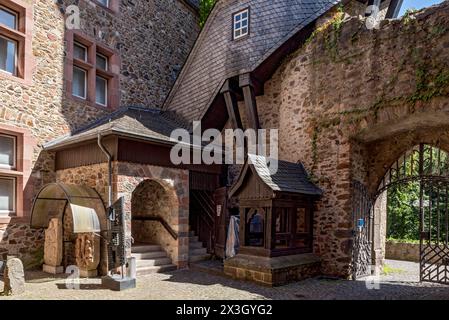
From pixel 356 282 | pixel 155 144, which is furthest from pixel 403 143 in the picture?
pixel 155 144

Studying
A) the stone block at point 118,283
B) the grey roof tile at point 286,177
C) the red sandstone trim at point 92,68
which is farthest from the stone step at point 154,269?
the red sandstone trim at point 92,68

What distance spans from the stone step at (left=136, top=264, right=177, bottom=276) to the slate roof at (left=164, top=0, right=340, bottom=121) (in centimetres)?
478

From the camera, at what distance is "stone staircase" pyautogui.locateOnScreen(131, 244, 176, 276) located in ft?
29.3

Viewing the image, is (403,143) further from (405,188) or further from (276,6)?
(405,188)

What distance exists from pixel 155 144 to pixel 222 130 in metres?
3.69

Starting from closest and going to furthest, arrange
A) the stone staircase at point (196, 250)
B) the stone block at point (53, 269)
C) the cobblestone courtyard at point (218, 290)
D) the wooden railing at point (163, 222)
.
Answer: the cobblestone courtyard at point (218, 290), the stone block at point (53, 269), the wooden railing at point (163, 222), the stone staircase at point (196, 250)

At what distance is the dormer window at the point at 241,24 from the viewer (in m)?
11.1

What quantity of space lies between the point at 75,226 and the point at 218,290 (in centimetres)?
329

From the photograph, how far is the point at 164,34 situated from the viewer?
14344 millimetres

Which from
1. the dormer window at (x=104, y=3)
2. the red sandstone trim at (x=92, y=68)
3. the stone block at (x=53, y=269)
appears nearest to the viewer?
the stone block at (x=53, y=269)

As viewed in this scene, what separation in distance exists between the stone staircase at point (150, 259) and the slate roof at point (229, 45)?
4391 millimetres

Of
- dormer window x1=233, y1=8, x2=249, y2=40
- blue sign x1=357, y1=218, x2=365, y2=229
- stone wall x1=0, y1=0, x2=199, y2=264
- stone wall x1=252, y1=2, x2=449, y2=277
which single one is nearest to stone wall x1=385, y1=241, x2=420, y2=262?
stone wall x1=252, y1=2, x2=449, y2=277

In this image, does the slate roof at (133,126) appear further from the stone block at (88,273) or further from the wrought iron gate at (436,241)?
the wrought iron gate at (436,241)

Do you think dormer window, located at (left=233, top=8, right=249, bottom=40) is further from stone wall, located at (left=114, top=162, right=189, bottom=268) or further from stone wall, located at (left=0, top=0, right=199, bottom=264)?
stone wall, located at (left=114, top=162, right=189, bottom=268)
